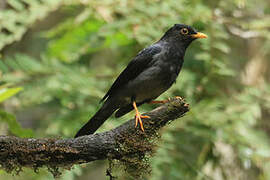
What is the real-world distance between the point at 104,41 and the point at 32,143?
470 cm

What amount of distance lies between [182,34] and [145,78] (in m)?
0.94

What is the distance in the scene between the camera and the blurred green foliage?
22.7 feet

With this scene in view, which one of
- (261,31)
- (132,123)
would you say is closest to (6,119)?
(132,123)

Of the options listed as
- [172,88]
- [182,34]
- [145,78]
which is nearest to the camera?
[145,78]

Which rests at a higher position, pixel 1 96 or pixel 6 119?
pixel 1 96

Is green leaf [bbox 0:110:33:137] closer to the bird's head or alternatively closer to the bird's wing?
the bird's wing

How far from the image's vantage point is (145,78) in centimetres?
509

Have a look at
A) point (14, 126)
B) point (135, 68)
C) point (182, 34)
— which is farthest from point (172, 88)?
point (14, 126)

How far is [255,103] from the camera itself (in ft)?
23.5

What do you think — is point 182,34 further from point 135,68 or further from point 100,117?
point 100,117

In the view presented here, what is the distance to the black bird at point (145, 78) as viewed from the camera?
5.04 m

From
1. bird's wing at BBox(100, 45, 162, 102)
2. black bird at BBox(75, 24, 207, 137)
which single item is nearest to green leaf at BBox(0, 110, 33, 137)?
black bird at BBox(75, 24, 207, 137)

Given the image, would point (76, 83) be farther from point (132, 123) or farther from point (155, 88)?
point (132, 123)

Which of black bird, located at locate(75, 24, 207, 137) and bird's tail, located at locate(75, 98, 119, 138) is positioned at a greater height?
black bird, located at locate(75, 24, 207, 137)
